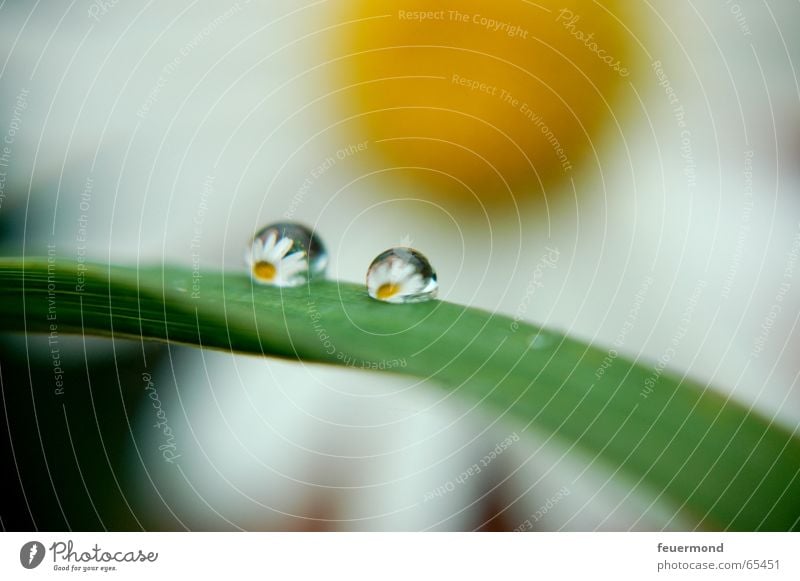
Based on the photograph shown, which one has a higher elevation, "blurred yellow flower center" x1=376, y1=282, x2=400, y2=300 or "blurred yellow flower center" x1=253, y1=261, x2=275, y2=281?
"blurred yellow flower center" x1=253, y1=261, x2=275, y2=281

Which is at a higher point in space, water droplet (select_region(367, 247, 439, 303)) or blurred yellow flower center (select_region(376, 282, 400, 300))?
water droplet (select_region(367, 247, 439, 303))

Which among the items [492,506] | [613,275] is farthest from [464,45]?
[492,506]

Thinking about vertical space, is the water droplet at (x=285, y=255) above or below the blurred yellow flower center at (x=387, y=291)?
above
